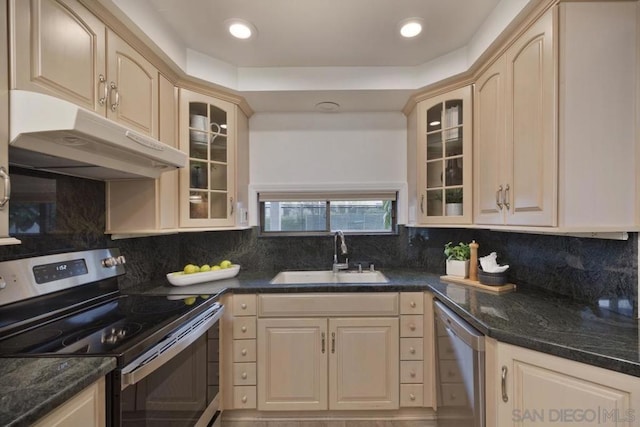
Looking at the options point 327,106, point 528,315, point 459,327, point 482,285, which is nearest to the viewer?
point 528,315

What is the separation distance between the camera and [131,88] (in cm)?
155

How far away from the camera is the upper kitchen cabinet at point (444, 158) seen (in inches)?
78.7

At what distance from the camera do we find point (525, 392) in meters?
1.16

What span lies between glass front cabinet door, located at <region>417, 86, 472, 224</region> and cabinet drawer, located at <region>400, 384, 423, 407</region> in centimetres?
110

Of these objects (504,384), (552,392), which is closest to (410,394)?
(504,384)

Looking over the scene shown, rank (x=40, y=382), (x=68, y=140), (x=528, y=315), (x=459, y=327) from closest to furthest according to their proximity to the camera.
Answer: (x=40, y=382) < (x=68, y=140) < (x=528, y=315) < (x=459, y=327)

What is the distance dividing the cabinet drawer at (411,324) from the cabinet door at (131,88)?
1895 mm

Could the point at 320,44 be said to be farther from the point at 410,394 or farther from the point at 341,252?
the point at 410,394

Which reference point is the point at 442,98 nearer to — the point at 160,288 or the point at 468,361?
the point at 468,361

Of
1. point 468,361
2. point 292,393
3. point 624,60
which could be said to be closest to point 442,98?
point 624,60

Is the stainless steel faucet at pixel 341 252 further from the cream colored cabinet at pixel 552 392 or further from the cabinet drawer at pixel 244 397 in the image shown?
the cream colored cabinet at pixel 552 392

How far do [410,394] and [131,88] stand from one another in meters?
2.42

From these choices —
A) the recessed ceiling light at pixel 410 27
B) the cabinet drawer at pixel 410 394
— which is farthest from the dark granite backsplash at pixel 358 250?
the recessed ceiling light at pixel 410 27

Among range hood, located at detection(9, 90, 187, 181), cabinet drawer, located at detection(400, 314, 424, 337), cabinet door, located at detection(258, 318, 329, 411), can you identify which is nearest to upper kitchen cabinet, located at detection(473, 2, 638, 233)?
cabinet drawer, located at detection(400, 314, 424, 337)
